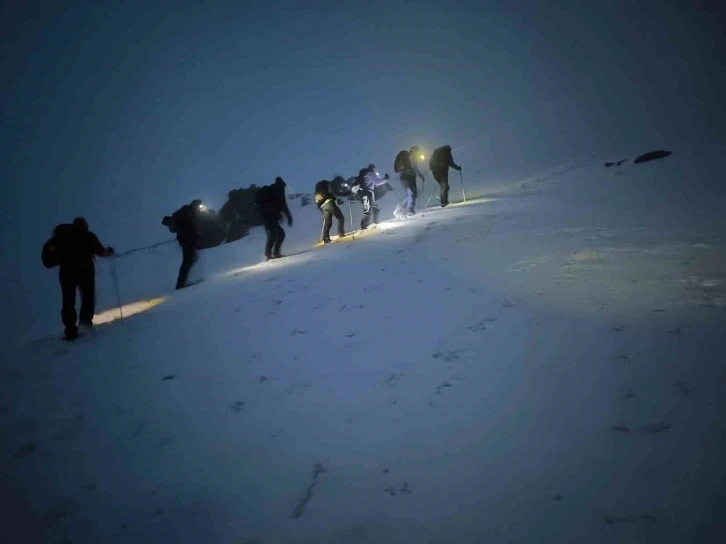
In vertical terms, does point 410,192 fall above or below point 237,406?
above

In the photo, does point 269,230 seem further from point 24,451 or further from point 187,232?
point 24,451

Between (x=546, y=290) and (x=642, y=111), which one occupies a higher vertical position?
(x=642, y=111)

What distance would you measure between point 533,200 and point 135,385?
12.3m

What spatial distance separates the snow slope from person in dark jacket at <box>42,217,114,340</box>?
3.10 feet

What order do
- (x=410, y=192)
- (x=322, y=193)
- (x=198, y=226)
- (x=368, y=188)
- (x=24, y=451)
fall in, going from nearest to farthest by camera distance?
(x=24, y=451) < (x=322, y=193) < (x=198, y=226) < (x=368, y=188) < (x=410, y=192)

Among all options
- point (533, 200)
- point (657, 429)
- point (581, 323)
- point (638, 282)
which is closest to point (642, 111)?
point (533, 200)

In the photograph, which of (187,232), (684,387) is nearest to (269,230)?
(187,232)

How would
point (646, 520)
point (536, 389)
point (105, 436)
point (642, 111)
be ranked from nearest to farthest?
point (646, 520), point (536, 389), point (105, 436), point (642, 111)

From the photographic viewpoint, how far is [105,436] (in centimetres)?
331

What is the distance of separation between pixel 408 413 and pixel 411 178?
11.9m

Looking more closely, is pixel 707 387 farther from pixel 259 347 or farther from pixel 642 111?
pixel 642 111

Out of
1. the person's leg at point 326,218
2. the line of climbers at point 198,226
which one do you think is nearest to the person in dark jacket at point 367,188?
the line of climbers at point 198,226

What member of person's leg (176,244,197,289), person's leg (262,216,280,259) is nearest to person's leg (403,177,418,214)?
person's leg (262,216,280,259)

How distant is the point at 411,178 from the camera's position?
13.6 meters
